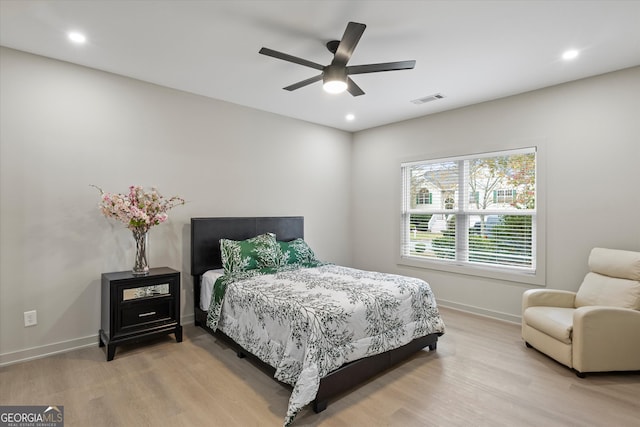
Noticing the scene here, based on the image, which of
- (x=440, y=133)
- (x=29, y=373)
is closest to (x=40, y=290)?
(x=29, y=373)

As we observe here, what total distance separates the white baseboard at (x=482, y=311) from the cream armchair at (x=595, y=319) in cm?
77

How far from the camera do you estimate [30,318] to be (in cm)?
296

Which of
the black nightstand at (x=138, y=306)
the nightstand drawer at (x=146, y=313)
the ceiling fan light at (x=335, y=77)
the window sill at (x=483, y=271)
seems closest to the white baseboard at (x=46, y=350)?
the black nightstand at (x=138, y=306)

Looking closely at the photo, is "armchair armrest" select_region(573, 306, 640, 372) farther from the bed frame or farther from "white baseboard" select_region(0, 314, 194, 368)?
"white baseboard" select_region(0, 314, 194, 368)

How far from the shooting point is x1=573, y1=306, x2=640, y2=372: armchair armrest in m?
2.63

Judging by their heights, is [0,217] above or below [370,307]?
above

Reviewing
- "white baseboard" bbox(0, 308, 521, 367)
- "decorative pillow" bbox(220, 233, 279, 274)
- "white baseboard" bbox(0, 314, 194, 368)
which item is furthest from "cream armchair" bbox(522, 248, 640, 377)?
"white baseboard" bbox(0, 314, 194, 368)

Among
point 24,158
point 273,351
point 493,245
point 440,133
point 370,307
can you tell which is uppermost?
point 440,133

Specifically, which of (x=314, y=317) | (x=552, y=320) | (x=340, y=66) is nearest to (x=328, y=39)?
(x=340, y=66)

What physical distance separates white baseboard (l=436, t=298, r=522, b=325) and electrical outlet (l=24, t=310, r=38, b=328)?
469cm

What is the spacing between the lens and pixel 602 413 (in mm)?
2191

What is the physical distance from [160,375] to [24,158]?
2.30m

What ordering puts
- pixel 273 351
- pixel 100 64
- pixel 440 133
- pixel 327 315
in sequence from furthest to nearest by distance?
pixel 440 133 → pixel 100 64 → pixel 273 351 → pixel 327 315

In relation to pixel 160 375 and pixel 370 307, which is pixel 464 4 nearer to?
pixel 370 307
